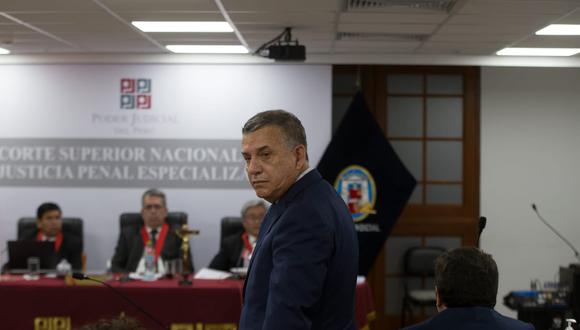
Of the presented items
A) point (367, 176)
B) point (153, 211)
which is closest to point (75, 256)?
point (153, 211)

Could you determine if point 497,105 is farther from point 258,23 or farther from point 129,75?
point 129,75

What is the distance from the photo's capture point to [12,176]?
22.1 feet

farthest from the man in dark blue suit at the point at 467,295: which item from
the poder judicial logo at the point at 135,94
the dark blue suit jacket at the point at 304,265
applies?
the poder judicial logo at the point at 135,94

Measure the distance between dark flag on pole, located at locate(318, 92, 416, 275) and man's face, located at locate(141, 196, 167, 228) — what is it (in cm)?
157

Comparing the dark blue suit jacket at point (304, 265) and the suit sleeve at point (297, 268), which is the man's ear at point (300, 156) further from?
the suit sleeve at point (297, 268)

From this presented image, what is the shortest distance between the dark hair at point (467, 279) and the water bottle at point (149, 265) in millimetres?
3032

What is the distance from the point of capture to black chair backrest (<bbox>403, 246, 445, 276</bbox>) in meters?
6.74

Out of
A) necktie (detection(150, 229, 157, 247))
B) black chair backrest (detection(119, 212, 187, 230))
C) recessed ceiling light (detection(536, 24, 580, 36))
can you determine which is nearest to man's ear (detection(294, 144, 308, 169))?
recessed ceiling light (detection(536, 24, 580, 36))

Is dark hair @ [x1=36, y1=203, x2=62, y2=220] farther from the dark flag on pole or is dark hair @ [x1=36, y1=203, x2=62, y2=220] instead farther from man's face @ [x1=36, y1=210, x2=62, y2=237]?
the dark flag on pole

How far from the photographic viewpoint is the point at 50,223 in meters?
5.92

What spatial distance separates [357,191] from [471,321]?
4651mm

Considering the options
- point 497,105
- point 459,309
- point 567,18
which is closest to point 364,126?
point 497,105

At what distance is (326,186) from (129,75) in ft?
16.8

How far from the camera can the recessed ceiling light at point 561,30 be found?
511 centimetres
